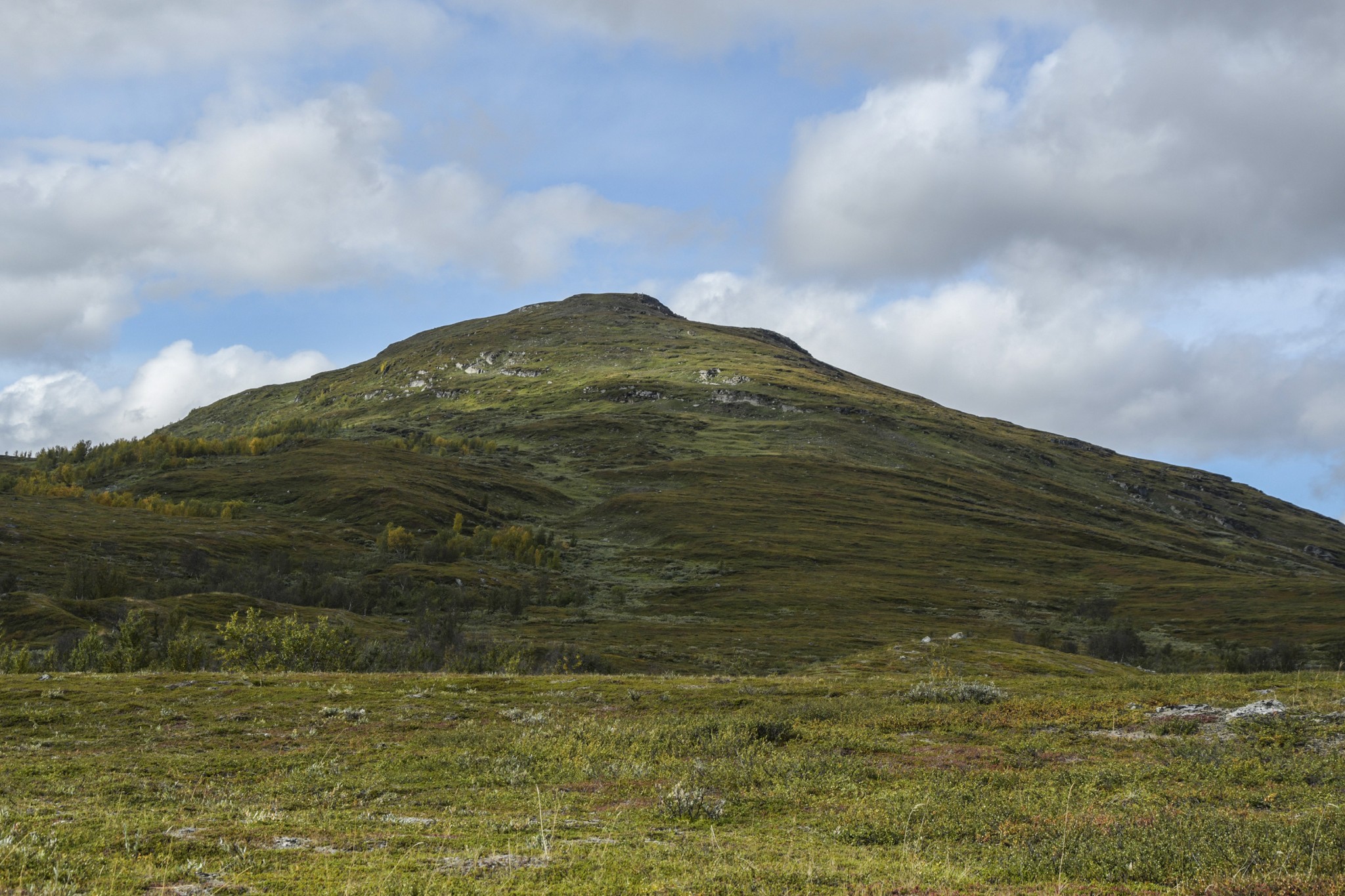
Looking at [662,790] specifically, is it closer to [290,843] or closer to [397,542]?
[290,843]

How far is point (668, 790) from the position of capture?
58.5 ft

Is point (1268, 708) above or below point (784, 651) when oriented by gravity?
above

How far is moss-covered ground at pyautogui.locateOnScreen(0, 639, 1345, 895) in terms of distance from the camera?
36.1ft

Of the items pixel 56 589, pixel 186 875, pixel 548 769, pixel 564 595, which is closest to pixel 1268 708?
pixel 548 769

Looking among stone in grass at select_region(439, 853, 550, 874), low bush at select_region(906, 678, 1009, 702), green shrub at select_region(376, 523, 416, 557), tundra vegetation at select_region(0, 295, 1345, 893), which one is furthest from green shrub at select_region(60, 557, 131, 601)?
stone in grass at select_region(439, 853, 550, 874)

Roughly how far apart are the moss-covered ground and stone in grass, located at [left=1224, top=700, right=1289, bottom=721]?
14.2 inches

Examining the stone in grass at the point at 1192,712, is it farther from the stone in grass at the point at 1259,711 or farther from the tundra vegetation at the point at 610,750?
the stone in grass at the point at 1259,711

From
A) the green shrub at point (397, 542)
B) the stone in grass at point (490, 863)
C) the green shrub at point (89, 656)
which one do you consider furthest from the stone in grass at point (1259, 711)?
the green shrub at point (397, 542)

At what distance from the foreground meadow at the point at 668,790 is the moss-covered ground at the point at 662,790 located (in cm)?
8

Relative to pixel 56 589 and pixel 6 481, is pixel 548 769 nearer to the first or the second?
pixel 56 589

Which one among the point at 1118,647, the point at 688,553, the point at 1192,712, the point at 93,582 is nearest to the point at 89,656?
the point at 93,582

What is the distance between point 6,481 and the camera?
138m

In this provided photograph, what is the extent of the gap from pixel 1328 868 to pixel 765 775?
10372 millimetres

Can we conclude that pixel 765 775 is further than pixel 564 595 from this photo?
No
